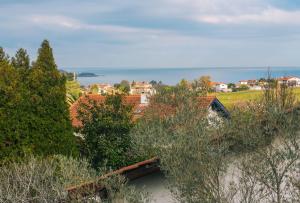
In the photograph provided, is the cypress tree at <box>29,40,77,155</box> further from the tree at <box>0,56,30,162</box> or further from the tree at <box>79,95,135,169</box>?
the tree at <box>79,95,135,169</box>

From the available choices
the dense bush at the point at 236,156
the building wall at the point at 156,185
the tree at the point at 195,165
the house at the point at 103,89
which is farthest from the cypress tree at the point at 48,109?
the tree at the point at 195,165

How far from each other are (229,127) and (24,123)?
31.5ft

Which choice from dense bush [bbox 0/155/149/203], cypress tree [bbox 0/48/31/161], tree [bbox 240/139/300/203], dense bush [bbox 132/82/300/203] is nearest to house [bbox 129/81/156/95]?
cypress tree [bbox 0/48/31/161]

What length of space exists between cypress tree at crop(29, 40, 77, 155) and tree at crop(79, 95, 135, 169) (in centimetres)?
224

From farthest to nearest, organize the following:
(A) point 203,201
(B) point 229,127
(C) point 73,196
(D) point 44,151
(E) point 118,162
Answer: (E) point 118,162 → (D) point 44,151 → (C) point 73,196 → (B) point 229,127 → (A) point 203,201

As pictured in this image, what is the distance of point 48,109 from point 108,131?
4.18 metres

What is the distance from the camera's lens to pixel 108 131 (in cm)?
2028

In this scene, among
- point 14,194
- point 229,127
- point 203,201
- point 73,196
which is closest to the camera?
point 203,201

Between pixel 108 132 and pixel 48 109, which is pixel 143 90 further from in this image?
pixel 48 109

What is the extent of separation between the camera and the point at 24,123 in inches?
608

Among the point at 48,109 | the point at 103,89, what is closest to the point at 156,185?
the point at 48,109

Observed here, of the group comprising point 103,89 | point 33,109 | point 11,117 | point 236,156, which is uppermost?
point 236,156

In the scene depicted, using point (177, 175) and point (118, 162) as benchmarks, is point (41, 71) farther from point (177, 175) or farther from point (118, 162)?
point (177, 175)

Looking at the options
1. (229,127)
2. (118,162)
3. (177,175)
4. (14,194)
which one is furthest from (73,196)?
(118,162)
